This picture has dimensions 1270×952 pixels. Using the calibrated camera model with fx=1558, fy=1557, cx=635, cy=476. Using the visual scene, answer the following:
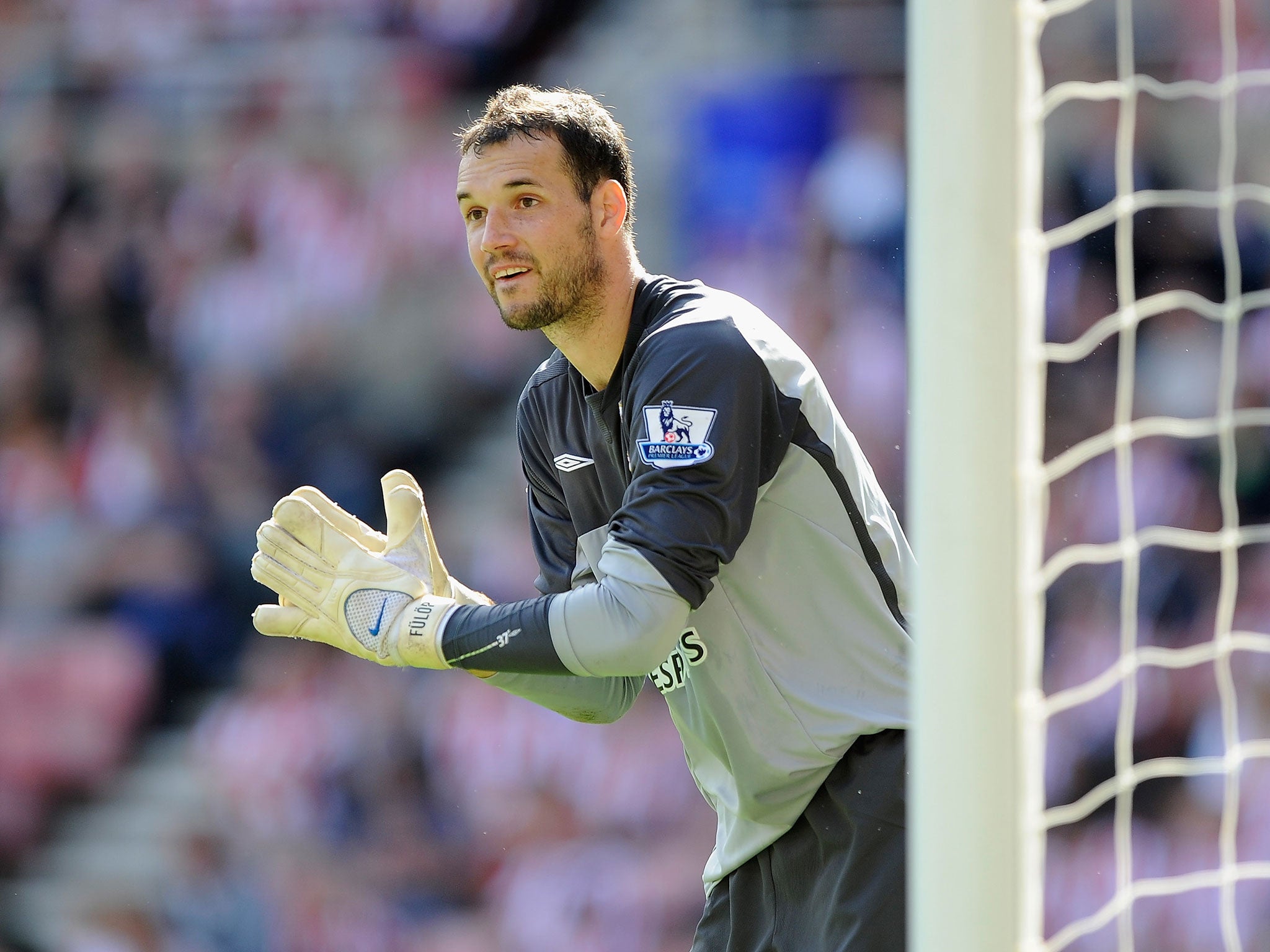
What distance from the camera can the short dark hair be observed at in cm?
319

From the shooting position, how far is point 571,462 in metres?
3.29

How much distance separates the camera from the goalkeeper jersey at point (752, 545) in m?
2.78

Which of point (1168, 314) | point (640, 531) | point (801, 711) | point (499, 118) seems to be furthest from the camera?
point (1168, 314)

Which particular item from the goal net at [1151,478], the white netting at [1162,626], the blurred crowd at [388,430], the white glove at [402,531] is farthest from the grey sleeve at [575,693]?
the blurred crowd at [388,430]

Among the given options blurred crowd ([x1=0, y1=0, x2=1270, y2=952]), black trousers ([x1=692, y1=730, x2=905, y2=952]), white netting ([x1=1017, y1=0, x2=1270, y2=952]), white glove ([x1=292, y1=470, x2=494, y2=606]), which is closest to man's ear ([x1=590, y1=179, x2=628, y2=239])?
white glove ([x1=292, y1=470, x2=494, y2=606])

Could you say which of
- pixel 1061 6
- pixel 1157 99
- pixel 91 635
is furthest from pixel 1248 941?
pixel 91 635

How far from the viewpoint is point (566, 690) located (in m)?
3.45

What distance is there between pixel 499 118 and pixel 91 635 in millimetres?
5706

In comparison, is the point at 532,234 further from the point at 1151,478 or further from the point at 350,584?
the point at 1151,478

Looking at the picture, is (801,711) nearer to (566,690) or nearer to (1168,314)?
(566,690)

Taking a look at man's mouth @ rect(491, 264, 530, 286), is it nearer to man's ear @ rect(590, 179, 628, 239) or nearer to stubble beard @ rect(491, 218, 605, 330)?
stubble beard @ rect(491, 218, 605, 330)

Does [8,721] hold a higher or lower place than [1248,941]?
higher

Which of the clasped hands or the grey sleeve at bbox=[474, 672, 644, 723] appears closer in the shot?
the clasped hands

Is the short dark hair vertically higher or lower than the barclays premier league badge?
higher
